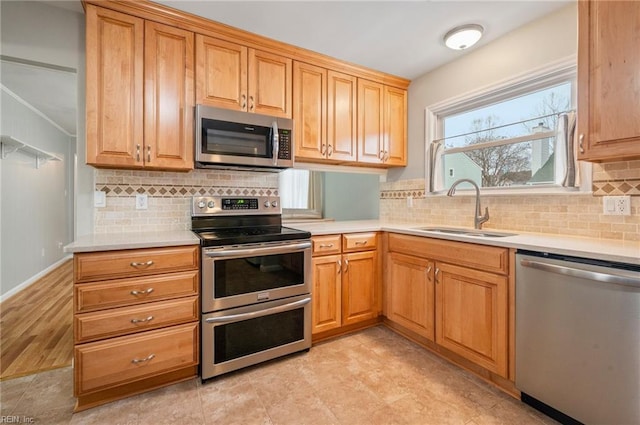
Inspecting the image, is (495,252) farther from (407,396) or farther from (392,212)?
(392,212)

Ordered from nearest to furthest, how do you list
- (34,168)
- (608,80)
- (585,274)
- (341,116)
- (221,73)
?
(585,274) → (608,80) → (221,73) → (341,116) → (34,168)

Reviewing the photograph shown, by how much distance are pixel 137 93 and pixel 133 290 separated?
126cm

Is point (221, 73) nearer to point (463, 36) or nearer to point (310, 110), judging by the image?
point (310, 110)

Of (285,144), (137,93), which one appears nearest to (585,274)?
(285,144)

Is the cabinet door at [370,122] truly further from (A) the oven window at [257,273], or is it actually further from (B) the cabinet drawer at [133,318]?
(B) the cabinet drawer at [133,318]

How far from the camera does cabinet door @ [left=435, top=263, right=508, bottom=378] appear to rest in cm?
171

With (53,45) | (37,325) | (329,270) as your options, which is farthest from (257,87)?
(37,325)

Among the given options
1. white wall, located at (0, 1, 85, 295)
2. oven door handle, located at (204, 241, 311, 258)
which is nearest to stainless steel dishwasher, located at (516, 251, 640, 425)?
oven door handle, located at (204, 241, 311, 258)

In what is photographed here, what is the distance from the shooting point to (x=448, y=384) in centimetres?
181

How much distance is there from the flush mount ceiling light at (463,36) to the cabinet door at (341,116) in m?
0.87

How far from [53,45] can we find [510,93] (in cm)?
329

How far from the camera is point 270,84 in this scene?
237cm

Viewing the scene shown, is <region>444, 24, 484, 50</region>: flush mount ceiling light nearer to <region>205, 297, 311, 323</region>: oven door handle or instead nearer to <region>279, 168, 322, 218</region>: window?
<region>279, 168, 322, 218</region>: window

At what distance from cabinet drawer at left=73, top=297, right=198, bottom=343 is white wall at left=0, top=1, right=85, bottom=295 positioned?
40.3 inches
